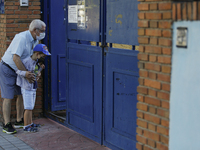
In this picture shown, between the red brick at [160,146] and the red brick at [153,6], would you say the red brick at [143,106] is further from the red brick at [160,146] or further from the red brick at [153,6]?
the red brick at [153,6]

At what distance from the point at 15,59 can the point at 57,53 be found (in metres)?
1.48

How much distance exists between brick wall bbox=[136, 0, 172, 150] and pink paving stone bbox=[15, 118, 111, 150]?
6.20 ft

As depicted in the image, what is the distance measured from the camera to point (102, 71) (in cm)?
505

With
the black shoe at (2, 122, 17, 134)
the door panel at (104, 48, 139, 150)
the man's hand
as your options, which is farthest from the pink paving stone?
the man's hand

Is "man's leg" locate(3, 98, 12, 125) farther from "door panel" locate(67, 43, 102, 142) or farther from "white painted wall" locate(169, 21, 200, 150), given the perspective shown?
"white painted wall" locate(169, 21, 200, 150)

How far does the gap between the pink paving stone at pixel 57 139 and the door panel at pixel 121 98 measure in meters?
0.40

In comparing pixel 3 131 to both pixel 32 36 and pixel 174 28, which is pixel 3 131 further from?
pixel 174 28

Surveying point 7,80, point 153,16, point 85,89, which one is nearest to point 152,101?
point 153,16

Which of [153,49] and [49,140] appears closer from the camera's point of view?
[153,49]

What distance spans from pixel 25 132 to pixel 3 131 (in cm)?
39

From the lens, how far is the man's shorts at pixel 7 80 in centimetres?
582

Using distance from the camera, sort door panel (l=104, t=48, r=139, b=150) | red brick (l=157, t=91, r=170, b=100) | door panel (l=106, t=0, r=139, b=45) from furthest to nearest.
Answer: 1. door panel (l=104, t=48, r=139, b=150)
2. door panel (l=106, t=0, r=139, b=45)
3. red brick (l=157, t=91, r=170, b=100)

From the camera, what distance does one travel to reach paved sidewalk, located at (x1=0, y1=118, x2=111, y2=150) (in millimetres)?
5180

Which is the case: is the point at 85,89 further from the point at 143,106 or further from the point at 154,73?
the point at 154,73
